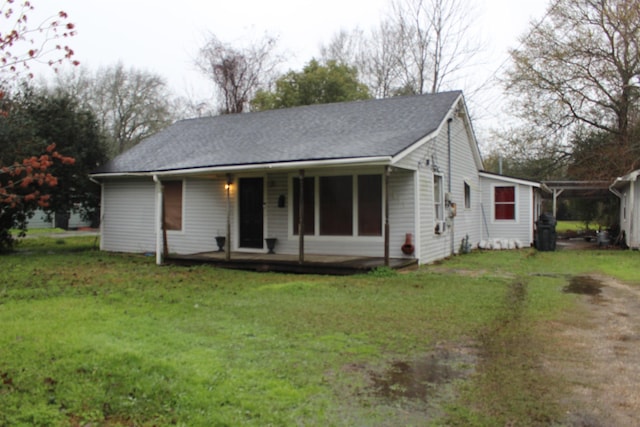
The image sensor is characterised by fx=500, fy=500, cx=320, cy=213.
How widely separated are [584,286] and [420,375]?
5.95 m

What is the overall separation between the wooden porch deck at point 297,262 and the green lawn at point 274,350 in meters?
Answer: 0.76

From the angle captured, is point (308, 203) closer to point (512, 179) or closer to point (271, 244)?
point (271, 244)

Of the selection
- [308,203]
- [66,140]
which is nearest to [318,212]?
[308,203]

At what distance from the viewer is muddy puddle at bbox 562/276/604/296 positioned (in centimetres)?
807

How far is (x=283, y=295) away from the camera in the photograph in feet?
25.0

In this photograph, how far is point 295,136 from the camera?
41.7 feet

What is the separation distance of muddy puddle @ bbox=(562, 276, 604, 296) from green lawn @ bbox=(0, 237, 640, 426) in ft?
0.94

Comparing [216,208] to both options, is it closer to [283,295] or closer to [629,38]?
[283,295]

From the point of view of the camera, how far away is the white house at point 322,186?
10875mm

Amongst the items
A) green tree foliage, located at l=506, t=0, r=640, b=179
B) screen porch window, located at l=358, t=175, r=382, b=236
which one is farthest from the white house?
green tree foliage, located at l=506, t=0, r=640, b=179

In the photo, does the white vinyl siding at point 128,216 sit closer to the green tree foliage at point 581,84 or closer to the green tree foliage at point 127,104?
the green tree foliage at point 581,84

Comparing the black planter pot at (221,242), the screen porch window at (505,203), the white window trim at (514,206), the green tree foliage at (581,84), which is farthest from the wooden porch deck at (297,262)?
the green tree foliage at (581,84)

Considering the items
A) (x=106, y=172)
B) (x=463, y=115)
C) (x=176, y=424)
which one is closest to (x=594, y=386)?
(x=176, y=424)

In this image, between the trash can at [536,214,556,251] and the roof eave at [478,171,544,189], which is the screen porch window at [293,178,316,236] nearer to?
the roof eave at [478,171,544,189]
